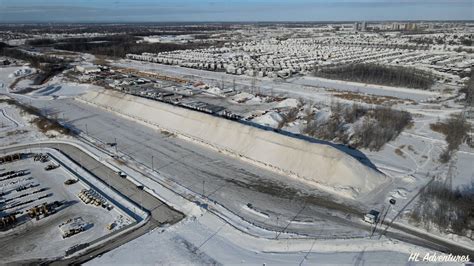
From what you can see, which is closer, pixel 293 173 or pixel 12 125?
pixel 293 173

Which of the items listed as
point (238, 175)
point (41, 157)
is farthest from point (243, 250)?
point (41, 157)

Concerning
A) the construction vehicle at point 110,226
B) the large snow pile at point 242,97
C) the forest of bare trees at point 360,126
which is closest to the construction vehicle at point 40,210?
the construction vehicle at point 110,226

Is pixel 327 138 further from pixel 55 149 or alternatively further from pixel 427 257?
pixel 55 149

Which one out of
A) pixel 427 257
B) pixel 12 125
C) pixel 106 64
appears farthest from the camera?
pixel 106 64

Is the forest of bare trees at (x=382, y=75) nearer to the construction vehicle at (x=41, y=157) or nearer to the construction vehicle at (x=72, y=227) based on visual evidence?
the construction vehicle at (x=41, y=157)

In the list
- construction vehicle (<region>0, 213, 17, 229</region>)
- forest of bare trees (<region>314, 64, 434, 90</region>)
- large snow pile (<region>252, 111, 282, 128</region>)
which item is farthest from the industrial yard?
forest of bare trees (<region>314, 64, 434, 90</region>)

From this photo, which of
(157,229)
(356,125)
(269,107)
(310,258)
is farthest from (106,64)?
(310,258)
